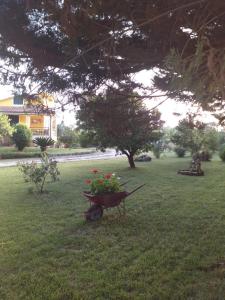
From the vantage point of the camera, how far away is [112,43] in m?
4.52

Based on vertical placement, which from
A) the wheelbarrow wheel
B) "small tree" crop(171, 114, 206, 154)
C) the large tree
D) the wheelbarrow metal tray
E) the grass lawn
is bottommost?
the grass lawn

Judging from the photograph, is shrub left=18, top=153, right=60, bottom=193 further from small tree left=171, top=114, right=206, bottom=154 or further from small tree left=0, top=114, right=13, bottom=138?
small tree left=0, top=114, right=13, bottom=138

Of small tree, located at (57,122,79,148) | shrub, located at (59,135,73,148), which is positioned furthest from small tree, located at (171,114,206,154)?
shrub, located at (59,135,73,148)

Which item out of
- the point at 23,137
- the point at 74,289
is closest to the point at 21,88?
the point at 74,289

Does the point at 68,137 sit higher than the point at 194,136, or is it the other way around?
the point at 68,137

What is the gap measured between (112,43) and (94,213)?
3737 mm

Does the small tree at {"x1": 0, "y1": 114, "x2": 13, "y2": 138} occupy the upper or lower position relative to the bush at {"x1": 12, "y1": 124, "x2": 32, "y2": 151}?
upper

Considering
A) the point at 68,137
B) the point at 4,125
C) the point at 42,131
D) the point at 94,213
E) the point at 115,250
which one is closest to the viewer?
the point at 115,250

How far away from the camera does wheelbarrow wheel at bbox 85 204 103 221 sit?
7.20 meters

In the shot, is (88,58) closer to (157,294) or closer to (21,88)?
(21,88)

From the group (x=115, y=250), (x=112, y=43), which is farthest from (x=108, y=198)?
→ (x=112, y=43)

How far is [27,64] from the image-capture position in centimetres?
514

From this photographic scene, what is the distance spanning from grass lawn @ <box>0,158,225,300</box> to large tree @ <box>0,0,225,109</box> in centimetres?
218

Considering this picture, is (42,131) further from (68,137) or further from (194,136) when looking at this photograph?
(194,136)
